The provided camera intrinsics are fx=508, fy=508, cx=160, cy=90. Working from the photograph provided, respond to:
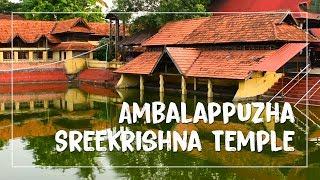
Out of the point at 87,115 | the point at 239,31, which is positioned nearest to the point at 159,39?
the point at 239,31

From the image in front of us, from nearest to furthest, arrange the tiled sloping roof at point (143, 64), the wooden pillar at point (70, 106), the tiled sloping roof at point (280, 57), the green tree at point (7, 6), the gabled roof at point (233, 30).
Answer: the tiled sloping roof at point (280, 57), the wooden pillar at point (70, 106), the gabled roof at point (233, 30), the tiled sloping roof at point (143, 64), the green tree at point (7, 6)

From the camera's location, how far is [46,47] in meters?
37.0

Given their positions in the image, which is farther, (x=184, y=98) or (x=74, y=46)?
(x=74, y=46)

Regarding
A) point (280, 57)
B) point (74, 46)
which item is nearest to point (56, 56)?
point (74, 46)

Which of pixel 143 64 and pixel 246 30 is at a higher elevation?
pixel 246 30

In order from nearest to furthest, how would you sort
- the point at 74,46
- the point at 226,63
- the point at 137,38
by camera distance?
1. the point at 226,63
2. the point at 137,38
3. the point at 74,46

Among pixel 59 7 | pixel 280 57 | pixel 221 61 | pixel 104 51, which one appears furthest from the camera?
pixel 59 7

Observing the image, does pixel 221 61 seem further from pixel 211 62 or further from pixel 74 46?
pixel 74 46

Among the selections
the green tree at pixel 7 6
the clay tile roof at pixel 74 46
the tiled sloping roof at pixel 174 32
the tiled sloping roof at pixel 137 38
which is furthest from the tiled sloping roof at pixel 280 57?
the green tree at pixel 7 6

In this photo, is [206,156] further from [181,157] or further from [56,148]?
[56,148]

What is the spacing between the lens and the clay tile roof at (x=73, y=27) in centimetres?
3569

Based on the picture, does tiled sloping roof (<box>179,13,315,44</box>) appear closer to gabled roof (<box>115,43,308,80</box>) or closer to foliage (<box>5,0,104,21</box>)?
gabled roof (<box>115,43,308,80</box>)

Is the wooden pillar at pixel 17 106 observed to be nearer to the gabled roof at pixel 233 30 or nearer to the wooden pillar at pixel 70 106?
the wooden pillar at pixel 70 106

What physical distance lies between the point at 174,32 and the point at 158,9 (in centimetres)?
269
